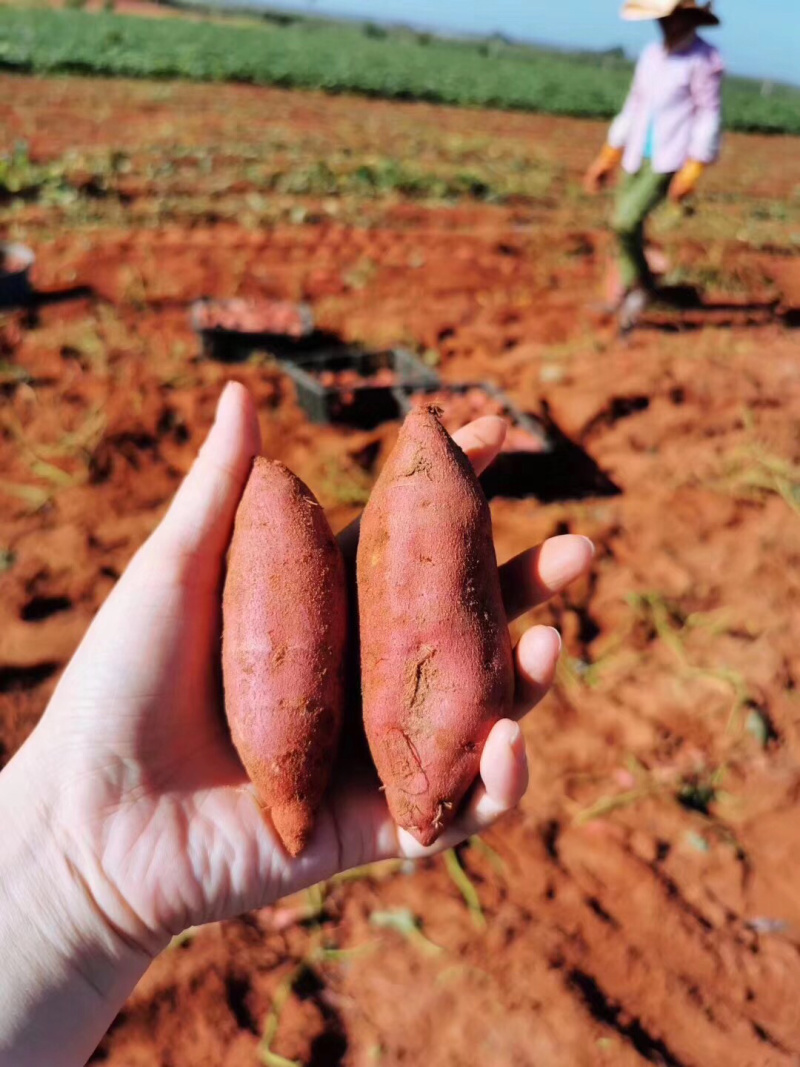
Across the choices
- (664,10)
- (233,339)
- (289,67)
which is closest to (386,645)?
(233,339)

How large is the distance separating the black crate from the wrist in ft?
11.4

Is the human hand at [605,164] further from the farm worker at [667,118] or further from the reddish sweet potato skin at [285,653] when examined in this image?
the reddish sweet potato skin at [285,653]

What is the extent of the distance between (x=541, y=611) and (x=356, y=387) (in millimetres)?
2073

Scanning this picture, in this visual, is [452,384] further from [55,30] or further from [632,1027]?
[55,30]

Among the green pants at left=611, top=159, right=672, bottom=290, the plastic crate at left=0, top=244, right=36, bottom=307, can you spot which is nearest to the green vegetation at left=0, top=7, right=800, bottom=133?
the plastic crate at left=0, top=244, right=36, bottom=307

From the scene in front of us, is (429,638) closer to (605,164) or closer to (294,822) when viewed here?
(294,822)

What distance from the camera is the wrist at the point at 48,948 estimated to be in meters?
1.69

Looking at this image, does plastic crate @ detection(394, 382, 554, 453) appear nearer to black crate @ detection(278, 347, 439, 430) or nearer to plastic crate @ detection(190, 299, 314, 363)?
black crate @ detection(278, 347, 439, 430)

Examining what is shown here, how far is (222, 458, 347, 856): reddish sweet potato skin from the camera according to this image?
5.74 ft

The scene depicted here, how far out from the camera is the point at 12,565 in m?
3.84

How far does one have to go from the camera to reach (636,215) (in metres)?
6.06

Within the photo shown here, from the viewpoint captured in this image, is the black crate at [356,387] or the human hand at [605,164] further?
the human hand at [605,164]

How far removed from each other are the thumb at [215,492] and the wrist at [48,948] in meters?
0.68

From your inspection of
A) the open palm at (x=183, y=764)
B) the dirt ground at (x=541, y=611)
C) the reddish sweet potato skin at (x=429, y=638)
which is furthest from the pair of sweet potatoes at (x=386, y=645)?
the dirt ground at (x=541, y=611)
